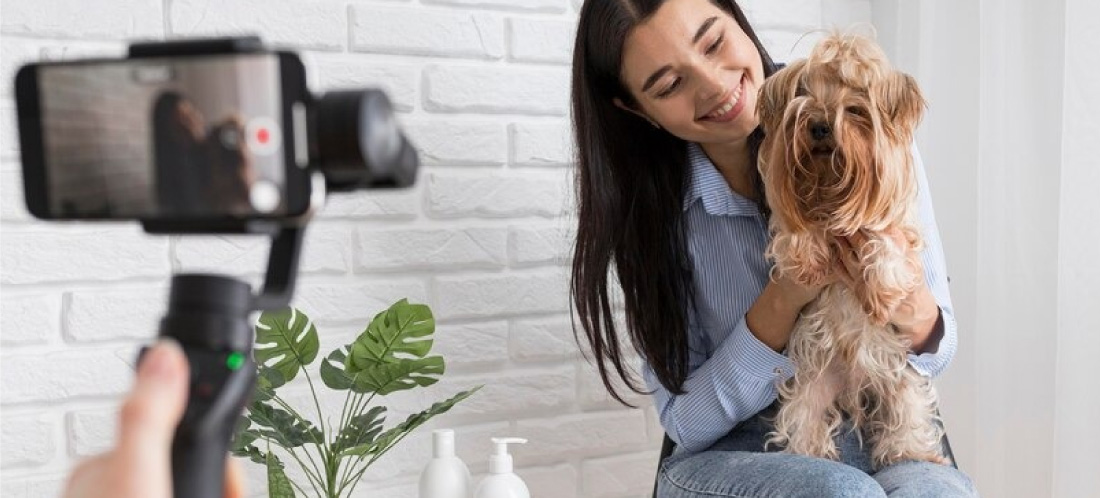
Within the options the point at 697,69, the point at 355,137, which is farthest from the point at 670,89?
the point at 355,137

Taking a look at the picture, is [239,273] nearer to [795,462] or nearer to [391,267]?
[391,267]

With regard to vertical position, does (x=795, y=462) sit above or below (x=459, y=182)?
below

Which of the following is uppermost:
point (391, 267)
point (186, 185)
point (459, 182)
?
point (186, 185)

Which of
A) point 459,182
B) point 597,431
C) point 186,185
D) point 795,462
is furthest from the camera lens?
point 597,431

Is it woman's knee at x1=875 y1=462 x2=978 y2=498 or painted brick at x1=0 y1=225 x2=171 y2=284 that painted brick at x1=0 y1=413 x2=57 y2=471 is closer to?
painted brick at x1=0 y1=225 x2=171 y2=284

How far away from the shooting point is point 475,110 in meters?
2.20

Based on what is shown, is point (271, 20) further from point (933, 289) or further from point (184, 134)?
point (184, 134)

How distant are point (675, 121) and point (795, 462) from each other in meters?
0.56

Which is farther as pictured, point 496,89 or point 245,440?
point 496,89

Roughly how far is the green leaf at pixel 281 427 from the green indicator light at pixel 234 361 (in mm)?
1199

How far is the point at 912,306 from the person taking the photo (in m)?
1.73

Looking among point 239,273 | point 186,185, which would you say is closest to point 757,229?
point 239,273

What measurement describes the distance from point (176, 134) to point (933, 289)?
150 centimetres

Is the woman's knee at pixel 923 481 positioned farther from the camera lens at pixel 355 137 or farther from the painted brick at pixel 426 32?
the camera lens at pixel 355 137
